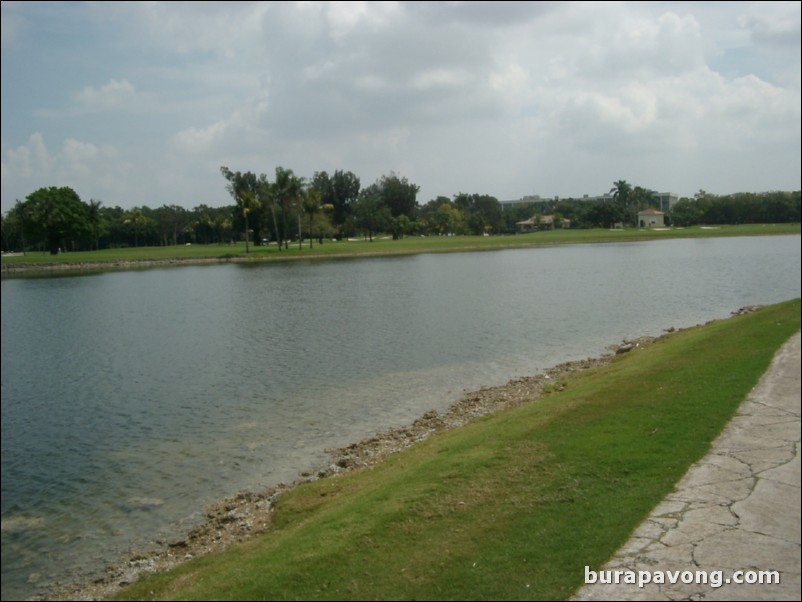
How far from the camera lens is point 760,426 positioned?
34.5 ft

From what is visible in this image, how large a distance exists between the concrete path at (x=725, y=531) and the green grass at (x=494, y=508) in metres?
0.25

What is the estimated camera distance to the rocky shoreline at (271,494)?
36.0 ft

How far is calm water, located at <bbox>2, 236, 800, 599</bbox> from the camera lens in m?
14.3

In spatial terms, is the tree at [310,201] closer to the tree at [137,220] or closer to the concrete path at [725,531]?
the tree at [137,220]

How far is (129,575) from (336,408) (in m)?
10.1

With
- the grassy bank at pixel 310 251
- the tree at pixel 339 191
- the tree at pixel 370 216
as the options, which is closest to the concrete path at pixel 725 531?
the grassy bank at pixel 310 251

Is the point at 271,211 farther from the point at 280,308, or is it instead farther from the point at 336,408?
the point at 336,408

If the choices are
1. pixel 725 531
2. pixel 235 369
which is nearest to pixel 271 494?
pixel 725 531

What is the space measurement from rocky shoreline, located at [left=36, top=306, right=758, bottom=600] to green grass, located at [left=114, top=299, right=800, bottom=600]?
0.69 meters

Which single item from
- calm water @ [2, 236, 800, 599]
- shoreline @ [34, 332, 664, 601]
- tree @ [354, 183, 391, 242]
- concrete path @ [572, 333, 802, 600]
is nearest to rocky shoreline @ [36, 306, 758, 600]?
shoreline @ [34, 332, 664, 601]

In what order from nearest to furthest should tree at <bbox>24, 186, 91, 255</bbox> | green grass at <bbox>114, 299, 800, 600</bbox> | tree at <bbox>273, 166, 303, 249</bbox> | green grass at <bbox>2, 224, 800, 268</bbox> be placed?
1. green grass at <bbox>114, 299, 800, 600</bbox>
2. tree at <bbox>24, 186, 91, 255</bbox>
3. green grass at <bbox>2, 224, 800, 268</bbox>
4. tree at <bbox>273, 166, 303, 249</bbox>

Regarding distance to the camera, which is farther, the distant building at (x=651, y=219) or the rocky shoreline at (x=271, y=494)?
the distant building at (x=651, y=219)

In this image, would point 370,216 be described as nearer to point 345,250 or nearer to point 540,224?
point 345,250

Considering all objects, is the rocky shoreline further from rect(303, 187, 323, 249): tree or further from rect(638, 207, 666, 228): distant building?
rect(638, 207, 666, 228): distant building
